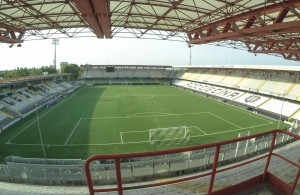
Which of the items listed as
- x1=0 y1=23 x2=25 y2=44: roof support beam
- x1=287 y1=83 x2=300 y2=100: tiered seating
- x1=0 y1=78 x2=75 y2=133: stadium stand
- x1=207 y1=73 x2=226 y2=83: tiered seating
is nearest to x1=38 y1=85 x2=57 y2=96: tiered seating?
x1=0 y1=78 x2=75 y2=133: stadium stand

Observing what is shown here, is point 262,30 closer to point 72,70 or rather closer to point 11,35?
point 11,35

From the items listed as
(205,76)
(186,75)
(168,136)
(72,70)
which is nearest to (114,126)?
(168,136)

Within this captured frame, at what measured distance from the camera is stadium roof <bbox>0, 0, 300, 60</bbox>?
9.62m

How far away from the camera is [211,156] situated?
37.1 ft

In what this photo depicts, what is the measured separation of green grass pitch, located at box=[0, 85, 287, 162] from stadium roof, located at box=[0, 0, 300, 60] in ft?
31.9

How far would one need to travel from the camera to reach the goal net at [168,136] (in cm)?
2105

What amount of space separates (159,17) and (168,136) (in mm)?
12039

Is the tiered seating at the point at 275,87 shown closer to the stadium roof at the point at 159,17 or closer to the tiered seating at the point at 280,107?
the tiered seating at the point at 280,107

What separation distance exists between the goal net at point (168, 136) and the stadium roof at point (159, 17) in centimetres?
920

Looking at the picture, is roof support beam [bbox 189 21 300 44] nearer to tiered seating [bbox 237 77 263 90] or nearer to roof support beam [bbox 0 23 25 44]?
roof support beam [bbox 0 23 25 44]

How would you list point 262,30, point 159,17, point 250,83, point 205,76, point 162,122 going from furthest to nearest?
point 205,76
point 250,83
point 162,122
point 159,17
point 262,30

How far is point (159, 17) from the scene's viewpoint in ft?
46.6

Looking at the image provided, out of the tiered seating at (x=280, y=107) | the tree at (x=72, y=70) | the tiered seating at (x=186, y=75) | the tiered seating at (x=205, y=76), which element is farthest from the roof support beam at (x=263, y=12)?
the tree at (x=72, y=70)

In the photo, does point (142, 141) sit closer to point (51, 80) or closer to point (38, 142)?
point (38, 142)
